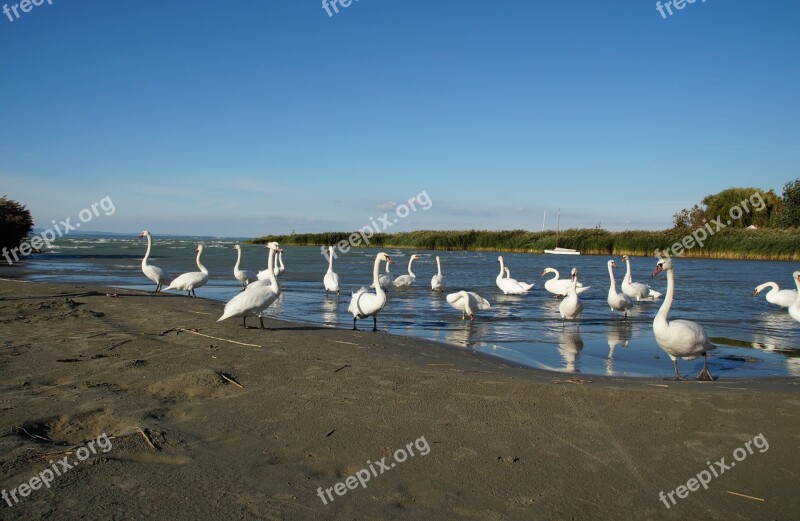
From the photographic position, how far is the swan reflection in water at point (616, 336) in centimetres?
954

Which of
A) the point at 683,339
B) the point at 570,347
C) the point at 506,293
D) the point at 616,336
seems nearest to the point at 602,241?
the point at 506,293

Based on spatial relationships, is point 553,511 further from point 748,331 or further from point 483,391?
point 748,331

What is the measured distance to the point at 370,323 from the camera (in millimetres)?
13719

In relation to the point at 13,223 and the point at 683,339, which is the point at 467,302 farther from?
the point at 13,223

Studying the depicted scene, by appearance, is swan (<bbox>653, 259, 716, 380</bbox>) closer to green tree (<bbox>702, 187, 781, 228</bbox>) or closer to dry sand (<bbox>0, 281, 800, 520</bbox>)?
dry sand (<bbox>0, 281, 800, 520</bbox>)

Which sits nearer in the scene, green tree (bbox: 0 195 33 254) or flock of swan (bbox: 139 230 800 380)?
flock of swan (bbox: 139 230 800 380)

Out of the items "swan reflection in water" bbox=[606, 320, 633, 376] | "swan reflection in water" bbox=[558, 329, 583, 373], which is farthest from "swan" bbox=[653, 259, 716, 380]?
"swan reflection in water" bbox=[558, 329, 583, 373]

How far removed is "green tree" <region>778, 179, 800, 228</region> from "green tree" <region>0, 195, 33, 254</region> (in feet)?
207

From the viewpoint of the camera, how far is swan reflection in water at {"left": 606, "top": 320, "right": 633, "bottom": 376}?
9.54m

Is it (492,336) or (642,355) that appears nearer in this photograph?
(642,355)

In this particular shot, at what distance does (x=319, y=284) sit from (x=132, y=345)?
16723 mm

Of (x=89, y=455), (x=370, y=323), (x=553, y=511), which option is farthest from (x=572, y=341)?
(x=89, y=455)

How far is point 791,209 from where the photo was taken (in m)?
58.0

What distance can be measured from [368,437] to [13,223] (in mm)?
36336
